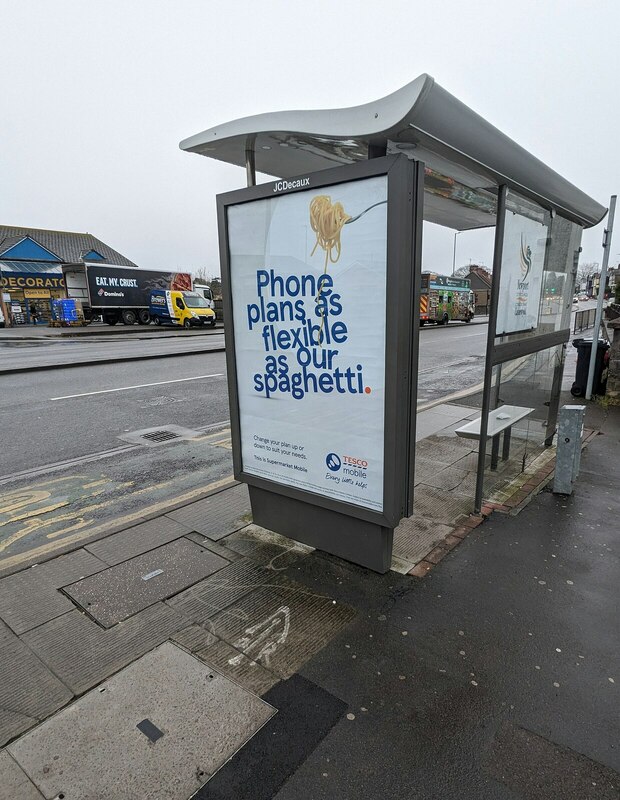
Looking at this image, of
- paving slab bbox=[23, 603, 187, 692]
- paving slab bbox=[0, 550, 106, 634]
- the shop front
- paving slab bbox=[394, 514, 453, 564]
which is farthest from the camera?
the shop front

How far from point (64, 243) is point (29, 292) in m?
14.4

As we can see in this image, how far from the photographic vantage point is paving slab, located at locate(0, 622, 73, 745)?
2.26 m

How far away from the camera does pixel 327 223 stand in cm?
299

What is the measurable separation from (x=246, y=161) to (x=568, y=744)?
13.0 ft

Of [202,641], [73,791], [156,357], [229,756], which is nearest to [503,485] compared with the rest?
[202,641]

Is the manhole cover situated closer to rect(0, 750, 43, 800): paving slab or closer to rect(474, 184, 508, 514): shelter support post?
rect(474, 184, 508, 514): shelter support post

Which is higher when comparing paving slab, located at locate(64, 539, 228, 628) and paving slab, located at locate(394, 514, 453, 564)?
paving slab, located at locate(64, 539, 228, 628)

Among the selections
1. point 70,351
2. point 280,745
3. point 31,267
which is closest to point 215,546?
point 280,745

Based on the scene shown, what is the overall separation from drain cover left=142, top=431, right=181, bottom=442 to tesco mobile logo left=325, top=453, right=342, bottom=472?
4278 millimetres

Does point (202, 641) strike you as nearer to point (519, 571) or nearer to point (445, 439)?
point (519, 571)

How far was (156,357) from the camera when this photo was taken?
16016 millimetres

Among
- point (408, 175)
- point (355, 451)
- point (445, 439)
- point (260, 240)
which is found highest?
point (408, 175)

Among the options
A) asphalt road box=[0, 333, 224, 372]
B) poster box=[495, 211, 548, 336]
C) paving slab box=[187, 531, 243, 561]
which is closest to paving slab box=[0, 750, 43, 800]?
paving slab box=[187, 531, 243, 561]

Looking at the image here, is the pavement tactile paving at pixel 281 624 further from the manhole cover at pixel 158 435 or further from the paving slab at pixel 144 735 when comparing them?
the manhole cover at pixel 158 435
